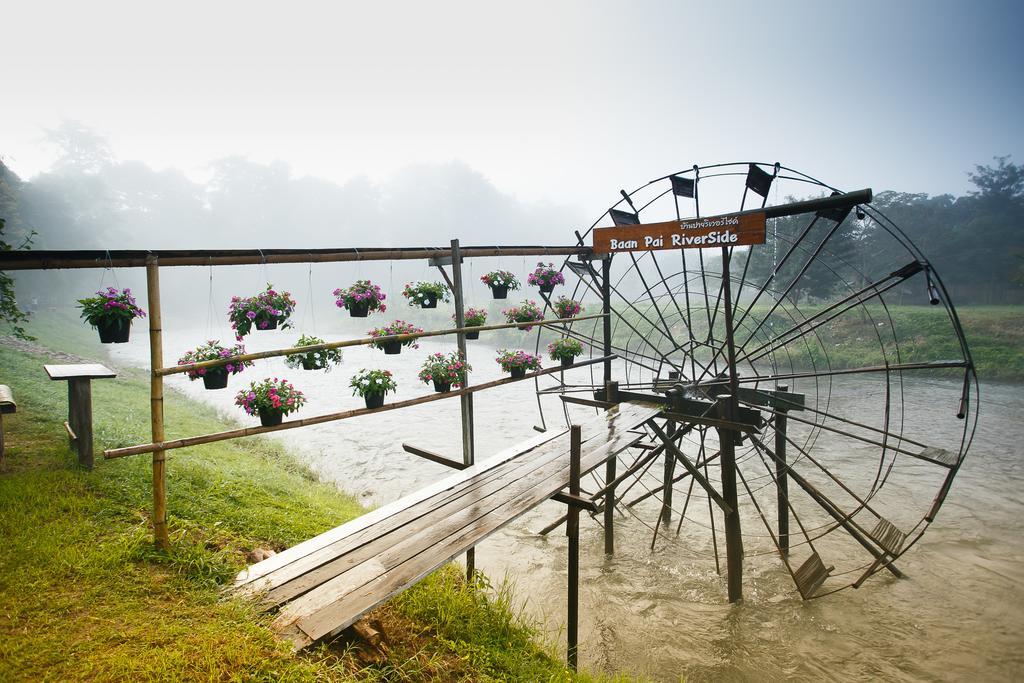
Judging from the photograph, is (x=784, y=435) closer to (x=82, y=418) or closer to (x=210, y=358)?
(x=210, y=358)

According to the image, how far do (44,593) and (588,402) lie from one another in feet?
17.2

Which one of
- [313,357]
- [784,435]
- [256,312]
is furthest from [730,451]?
[256,312]

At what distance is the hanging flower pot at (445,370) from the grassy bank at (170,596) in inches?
77.0

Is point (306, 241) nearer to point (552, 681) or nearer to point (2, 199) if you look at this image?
point (2, 199)

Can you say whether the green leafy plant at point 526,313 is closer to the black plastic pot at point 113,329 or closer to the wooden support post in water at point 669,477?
the wooden support post in water at point 669,477

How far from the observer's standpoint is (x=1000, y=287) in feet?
95.7

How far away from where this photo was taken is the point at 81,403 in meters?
5.09

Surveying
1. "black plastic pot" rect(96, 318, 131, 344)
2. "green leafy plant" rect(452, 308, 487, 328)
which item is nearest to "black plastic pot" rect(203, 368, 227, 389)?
"black plastic pot" rect(96, 318, 131, 344)

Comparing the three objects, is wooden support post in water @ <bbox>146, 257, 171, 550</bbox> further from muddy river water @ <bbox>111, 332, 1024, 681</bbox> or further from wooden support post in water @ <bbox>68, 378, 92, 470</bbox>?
muddy river water @ <bbox>111, 332, 1024, 681</bbox>

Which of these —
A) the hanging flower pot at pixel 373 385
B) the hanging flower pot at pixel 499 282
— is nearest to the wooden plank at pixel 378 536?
the hanging flower pot at pixel 373 385

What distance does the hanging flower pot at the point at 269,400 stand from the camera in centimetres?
412

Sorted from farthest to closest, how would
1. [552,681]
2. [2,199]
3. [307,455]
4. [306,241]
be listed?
[306,241] → [2,199] → [307,455] → [552,681]

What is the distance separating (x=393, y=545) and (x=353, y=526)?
44 cm

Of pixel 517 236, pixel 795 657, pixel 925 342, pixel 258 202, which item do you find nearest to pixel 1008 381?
pixel 925 342
